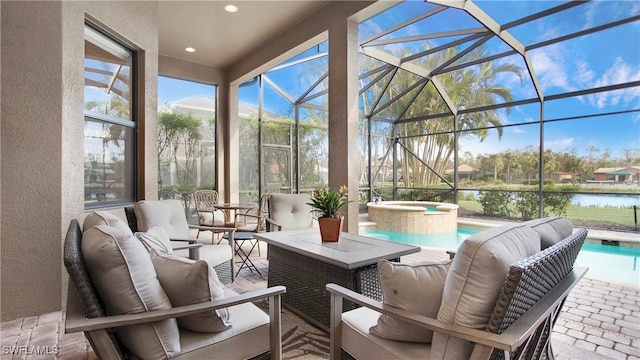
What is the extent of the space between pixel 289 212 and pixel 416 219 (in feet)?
12.5

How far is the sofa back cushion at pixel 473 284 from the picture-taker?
106cm

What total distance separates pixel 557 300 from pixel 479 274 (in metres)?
0.50

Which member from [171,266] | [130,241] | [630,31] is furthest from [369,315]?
[630,31]


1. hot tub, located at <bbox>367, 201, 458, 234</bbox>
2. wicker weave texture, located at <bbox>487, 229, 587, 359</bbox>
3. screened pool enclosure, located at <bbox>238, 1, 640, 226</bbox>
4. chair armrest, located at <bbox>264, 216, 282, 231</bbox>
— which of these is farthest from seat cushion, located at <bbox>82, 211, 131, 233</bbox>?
hot tub, located at <bbox>367, 201, 458, 234</bbox>

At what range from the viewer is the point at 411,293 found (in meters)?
1.32

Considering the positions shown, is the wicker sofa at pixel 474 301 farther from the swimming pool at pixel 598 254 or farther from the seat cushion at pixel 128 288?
the swimming pool at pixel 598 254

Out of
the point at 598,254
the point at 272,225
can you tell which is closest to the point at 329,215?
the point at 272,225

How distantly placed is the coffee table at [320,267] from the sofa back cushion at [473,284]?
936mm

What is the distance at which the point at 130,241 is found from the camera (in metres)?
1.29

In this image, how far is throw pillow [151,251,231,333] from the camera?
52.3 inches

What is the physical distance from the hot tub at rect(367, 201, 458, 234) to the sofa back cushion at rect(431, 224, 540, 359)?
596 centimetres

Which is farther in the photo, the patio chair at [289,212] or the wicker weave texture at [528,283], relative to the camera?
the patio chair at [289,212]

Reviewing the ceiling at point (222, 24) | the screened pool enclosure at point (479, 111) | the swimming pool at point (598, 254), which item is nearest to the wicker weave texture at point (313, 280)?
the swimming pool at point (598, 254)

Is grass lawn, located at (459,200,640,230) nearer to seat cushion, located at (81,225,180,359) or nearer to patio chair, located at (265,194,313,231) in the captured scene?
patio chair, located at (265,194,313,231)
